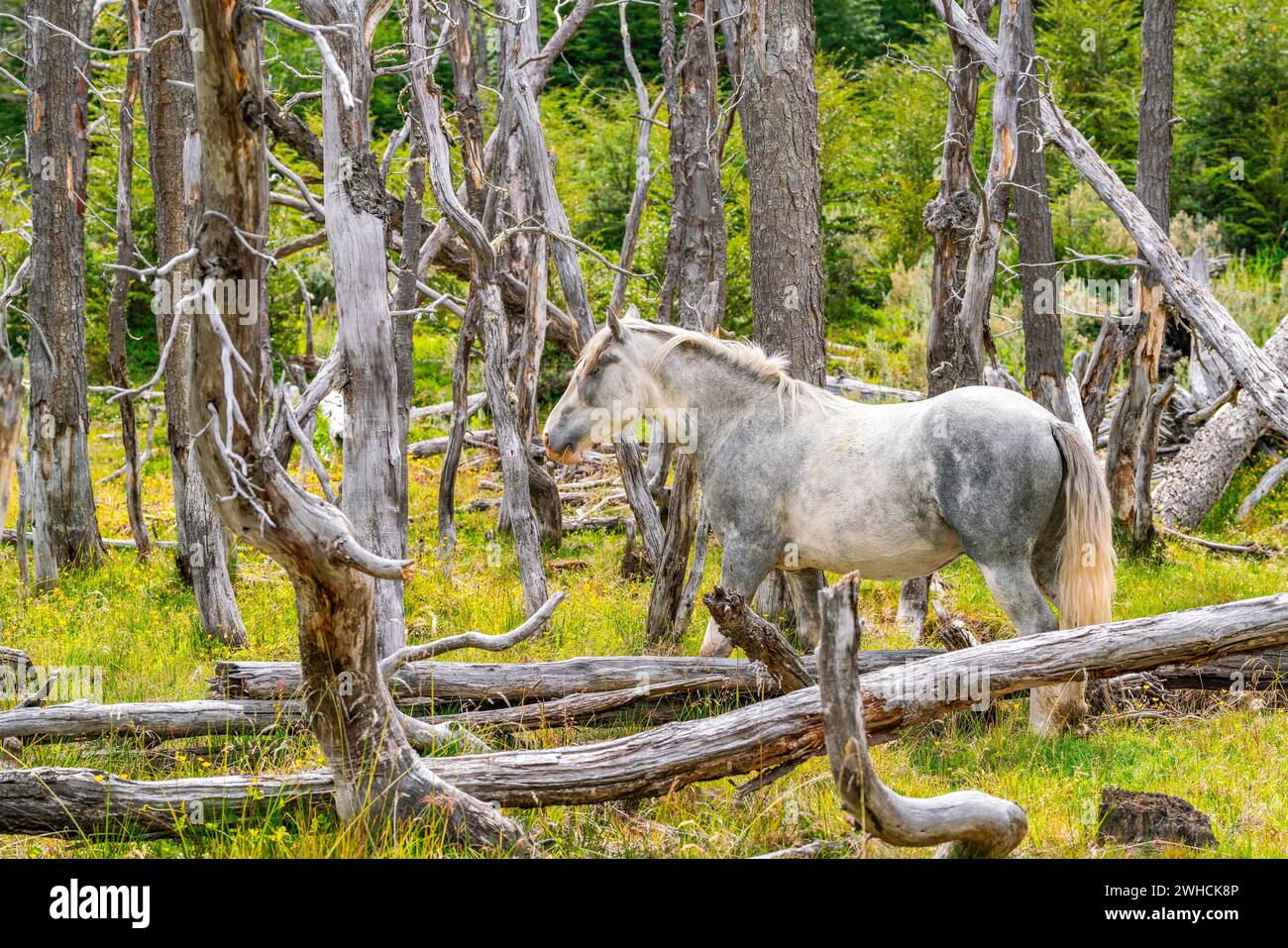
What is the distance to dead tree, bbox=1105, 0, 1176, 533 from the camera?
10.6 m

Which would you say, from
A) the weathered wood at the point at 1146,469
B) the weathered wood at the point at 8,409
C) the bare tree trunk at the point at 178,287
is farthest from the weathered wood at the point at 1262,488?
the weathered wood at the point at 8,409

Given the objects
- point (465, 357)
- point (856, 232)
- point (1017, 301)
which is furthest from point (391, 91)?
point (465, 357)

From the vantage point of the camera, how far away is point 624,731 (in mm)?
6746

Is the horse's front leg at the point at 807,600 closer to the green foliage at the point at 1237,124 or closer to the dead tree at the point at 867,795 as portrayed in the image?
the dead tree at the point at 867,795

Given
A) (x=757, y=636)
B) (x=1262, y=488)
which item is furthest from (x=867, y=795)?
(x=1262, y=488)

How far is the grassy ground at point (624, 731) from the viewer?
5.33 metres

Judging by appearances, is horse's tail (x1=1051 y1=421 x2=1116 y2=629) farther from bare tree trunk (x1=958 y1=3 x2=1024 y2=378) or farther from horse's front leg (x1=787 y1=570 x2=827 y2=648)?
bare tree trunk (x1=958 y1=3 x2=1024 y2=378)

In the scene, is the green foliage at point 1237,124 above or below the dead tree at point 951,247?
above

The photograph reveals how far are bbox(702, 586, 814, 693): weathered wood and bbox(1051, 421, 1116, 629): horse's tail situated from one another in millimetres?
1741

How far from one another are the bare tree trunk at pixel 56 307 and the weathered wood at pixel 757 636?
22.9ft

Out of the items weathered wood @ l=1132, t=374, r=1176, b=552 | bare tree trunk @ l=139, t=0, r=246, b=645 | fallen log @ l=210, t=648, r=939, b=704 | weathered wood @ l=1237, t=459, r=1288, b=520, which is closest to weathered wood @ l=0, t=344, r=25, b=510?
fallen log @ l=210, t=648, r=939, b=704

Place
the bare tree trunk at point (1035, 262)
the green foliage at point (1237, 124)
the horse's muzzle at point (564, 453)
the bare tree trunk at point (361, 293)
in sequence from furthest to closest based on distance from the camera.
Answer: the green foliage at point (1237, 124)
the bare tree trunk at point (1035, 262)
the horse's muzzle at point (564, 453)
the bare tree trunk at point (361, 293)

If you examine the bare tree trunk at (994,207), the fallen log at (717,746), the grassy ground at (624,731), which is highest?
the bare tree trunk at (994,207)

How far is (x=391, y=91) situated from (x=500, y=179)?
19.0m
